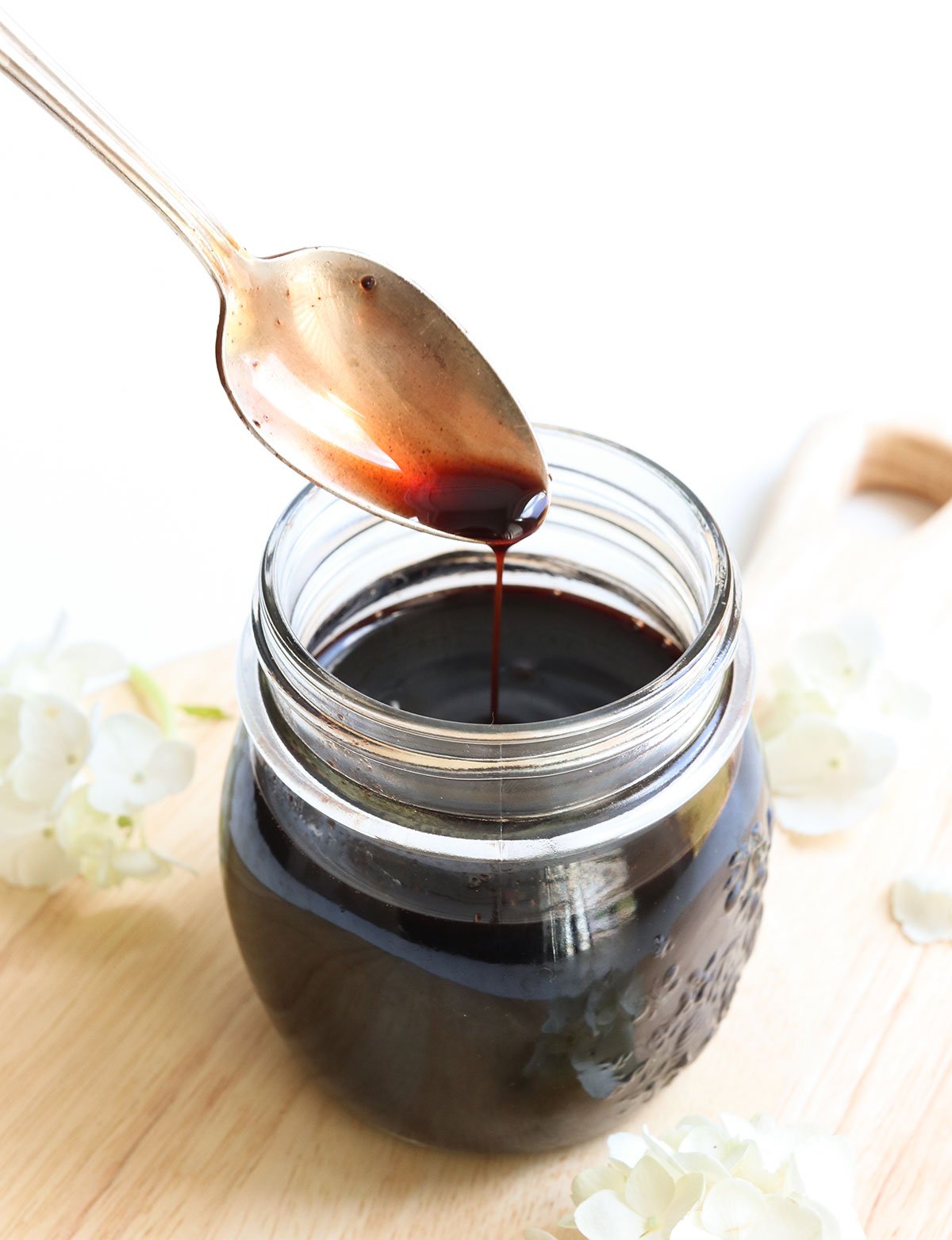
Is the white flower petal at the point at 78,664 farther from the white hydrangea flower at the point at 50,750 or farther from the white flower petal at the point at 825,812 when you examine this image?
the white flower petal at the point at 825,812

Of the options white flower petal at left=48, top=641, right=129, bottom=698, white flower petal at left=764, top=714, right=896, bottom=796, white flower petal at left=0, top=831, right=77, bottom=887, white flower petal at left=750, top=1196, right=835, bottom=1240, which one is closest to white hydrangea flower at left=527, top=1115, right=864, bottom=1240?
white flower petal at left=750, top=1196, right=835, bottom=1240

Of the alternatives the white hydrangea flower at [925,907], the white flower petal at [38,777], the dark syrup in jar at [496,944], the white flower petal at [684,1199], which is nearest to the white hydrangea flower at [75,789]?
the white flower petal at [38,777]

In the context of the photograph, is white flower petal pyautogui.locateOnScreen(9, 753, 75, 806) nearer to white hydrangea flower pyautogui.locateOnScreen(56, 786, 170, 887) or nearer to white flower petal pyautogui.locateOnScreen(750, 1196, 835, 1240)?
white hydrangea flower pyautogui.locateOnScreen(56, 786, 170, 887)

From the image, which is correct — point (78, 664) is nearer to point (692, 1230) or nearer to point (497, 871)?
point (497, 871)

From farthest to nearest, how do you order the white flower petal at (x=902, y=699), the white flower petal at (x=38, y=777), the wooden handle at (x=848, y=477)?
the wooden handle at (x=848, y=477) < the white flower petal at (x=902, y=699) < the white flower petal at (x=38, y=777)

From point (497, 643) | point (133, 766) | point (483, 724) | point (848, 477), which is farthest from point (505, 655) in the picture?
point (848, 477)

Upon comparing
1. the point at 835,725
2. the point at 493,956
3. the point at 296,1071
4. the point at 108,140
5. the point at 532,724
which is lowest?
the point at 296,1071

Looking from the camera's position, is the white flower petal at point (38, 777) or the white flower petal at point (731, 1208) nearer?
the white flower petal at point (731, 1208)
